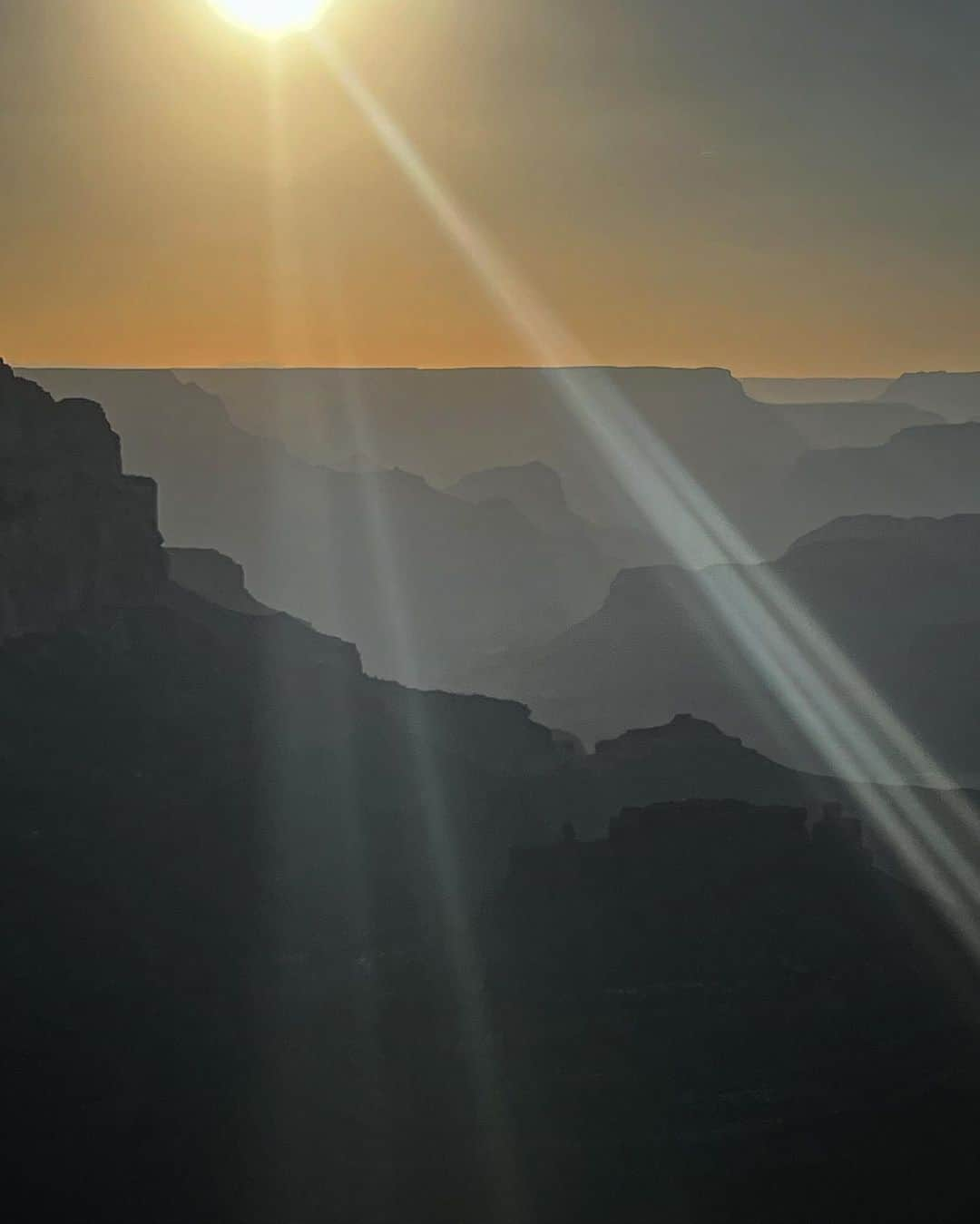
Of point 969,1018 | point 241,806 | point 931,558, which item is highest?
point 931,558

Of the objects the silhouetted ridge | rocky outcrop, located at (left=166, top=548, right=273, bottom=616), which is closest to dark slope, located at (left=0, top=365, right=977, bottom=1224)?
the silhouetted ridge

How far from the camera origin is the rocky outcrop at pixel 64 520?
63812 mm

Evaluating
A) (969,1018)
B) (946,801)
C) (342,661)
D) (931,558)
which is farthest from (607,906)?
(931,558)

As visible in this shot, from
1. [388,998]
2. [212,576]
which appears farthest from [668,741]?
[388,998]

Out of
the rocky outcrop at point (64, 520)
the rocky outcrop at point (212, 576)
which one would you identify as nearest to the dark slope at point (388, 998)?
the rocky outcrop at point (64, 520)

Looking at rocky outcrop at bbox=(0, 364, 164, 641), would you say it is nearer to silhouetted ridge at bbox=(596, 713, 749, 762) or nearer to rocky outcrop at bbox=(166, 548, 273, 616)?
rocky outcrop at bbox=(166, 548, 273, 616)

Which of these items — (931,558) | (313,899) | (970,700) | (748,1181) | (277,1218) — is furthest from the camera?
(931,558)

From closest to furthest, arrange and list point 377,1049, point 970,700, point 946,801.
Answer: point 377,1049 < point 946,801 < point 970,700

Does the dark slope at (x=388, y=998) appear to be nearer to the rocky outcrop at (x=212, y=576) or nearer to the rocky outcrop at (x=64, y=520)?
the rocky outcrop at (x=64, y=520)

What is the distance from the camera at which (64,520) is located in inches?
2621

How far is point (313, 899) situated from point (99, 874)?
7.31 meters

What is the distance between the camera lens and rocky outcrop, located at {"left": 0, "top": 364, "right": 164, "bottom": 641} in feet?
209

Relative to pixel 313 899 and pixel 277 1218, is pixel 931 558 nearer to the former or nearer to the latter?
pixel 313 899

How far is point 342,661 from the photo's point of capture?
258 ft
